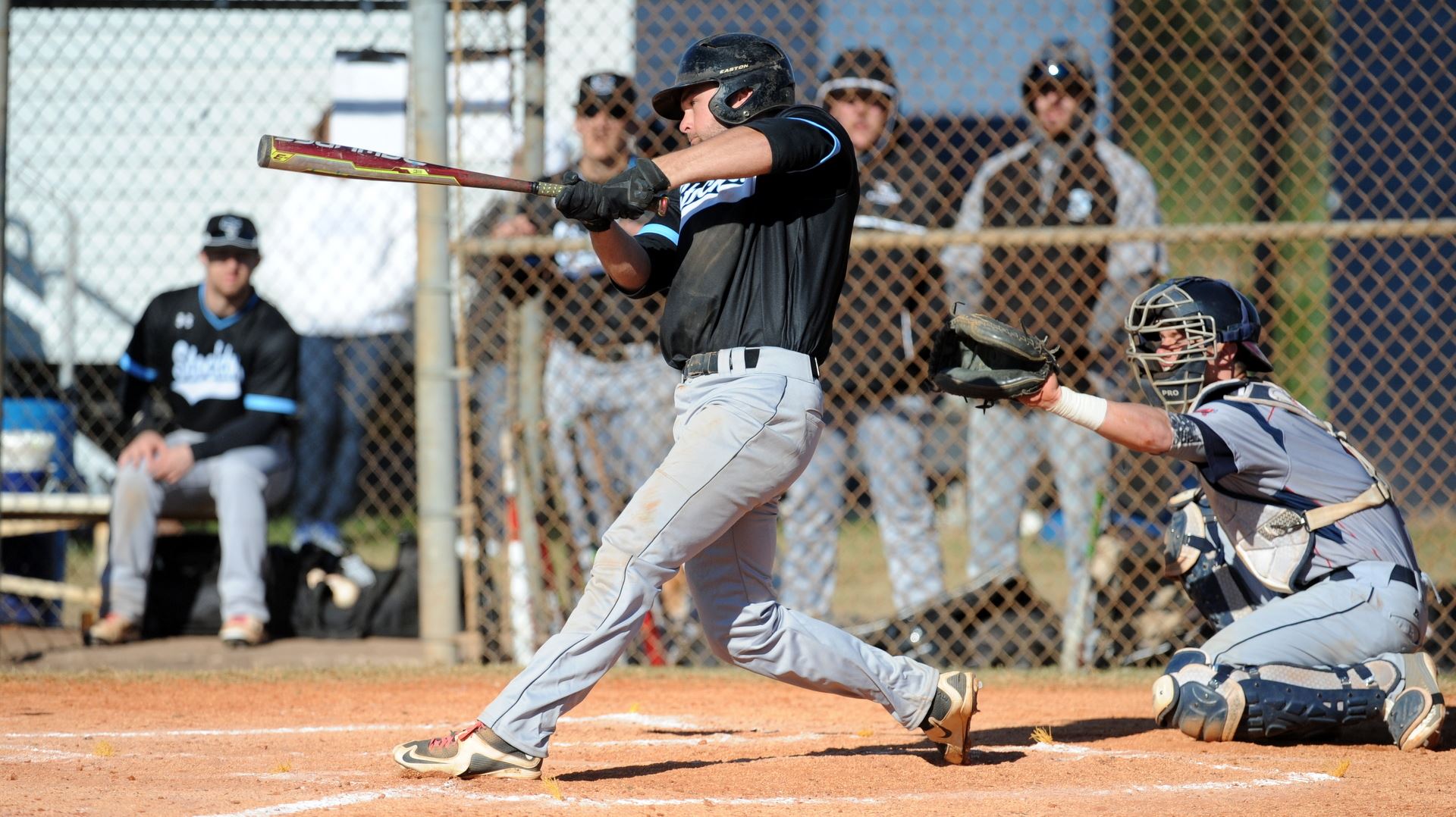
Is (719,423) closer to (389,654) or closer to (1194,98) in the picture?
(389,654)

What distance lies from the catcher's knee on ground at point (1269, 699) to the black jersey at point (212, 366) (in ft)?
13.0

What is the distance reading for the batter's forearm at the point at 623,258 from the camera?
338 centimetres

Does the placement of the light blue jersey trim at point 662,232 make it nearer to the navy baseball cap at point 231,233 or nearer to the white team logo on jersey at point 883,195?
the white team logo on jersey at point 883,195

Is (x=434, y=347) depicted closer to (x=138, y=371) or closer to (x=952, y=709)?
(x=138, y=371)

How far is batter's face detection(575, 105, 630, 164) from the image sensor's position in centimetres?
588

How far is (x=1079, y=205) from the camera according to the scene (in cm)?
575

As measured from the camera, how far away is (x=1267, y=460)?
3.89 meters

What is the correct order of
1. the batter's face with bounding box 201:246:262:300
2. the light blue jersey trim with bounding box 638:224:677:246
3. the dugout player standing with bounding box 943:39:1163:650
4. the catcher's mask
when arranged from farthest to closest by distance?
the batter's face with bounding box 201:246:262:300 < the dugout player standing with bounding box 943:39:1163:650 < the catcher's mask < the light blue jersey trim with bounding box 638:224:677:246

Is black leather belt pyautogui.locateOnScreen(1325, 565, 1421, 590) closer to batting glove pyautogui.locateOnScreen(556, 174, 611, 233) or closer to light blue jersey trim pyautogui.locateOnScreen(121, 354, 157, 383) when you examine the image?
batting glove pyautogui.locateOnScreen(556, 174, 611, 233)

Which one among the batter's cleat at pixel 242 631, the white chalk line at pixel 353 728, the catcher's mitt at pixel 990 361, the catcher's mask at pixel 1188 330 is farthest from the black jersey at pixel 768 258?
the batter's cleat at pixel 242 631

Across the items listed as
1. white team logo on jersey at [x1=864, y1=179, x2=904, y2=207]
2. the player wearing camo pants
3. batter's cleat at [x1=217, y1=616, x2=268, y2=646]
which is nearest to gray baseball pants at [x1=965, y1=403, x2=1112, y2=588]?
white team logo on jersey at [x1=864, y1=179, x2=904, y2=207]

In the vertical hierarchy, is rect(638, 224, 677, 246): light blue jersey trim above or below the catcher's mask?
above

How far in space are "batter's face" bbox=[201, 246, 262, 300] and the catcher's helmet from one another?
3481mm

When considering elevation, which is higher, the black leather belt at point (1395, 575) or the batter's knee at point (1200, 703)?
the black leather belt at point (1395, 575)
